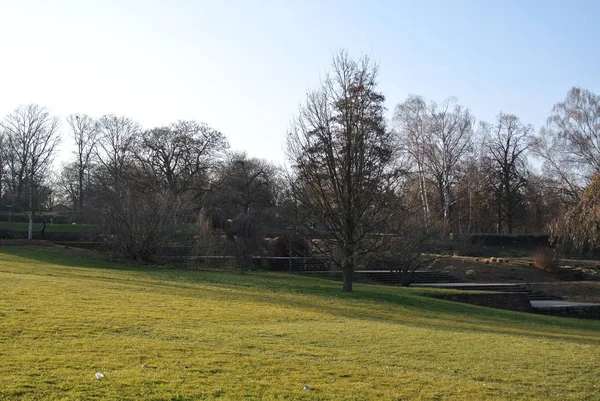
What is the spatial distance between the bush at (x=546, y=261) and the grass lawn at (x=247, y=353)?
30.6 metres

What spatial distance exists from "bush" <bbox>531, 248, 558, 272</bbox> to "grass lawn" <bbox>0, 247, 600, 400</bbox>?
30608 mm

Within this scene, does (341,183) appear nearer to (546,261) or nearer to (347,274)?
(347,274)

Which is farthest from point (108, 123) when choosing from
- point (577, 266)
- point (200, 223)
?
point (577, 266)

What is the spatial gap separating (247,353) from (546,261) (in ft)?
140

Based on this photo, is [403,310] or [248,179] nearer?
[403,310]

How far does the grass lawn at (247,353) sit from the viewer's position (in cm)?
797

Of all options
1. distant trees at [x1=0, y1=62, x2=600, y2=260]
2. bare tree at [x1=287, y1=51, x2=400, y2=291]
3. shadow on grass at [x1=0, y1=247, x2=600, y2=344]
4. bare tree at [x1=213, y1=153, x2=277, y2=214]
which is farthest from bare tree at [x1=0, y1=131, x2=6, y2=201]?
bare tree at [x1=287, y1=51, x2=400, y2=291]

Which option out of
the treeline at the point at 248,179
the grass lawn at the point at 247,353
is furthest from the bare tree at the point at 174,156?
the grass lawn at the point at 247,353

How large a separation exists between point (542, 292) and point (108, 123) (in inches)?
2095

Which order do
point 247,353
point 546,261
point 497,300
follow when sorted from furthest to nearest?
point 546,261 < point 497,300 < point 247,353

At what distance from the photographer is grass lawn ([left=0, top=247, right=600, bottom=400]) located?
797 centimetres

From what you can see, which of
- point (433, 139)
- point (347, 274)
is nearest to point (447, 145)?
point (433, 139)

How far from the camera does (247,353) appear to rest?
10.4 m

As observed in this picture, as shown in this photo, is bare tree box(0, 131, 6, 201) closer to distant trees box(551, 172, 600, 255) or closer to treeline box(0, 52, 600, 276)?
treeline box(0, 52, 600, 276)
